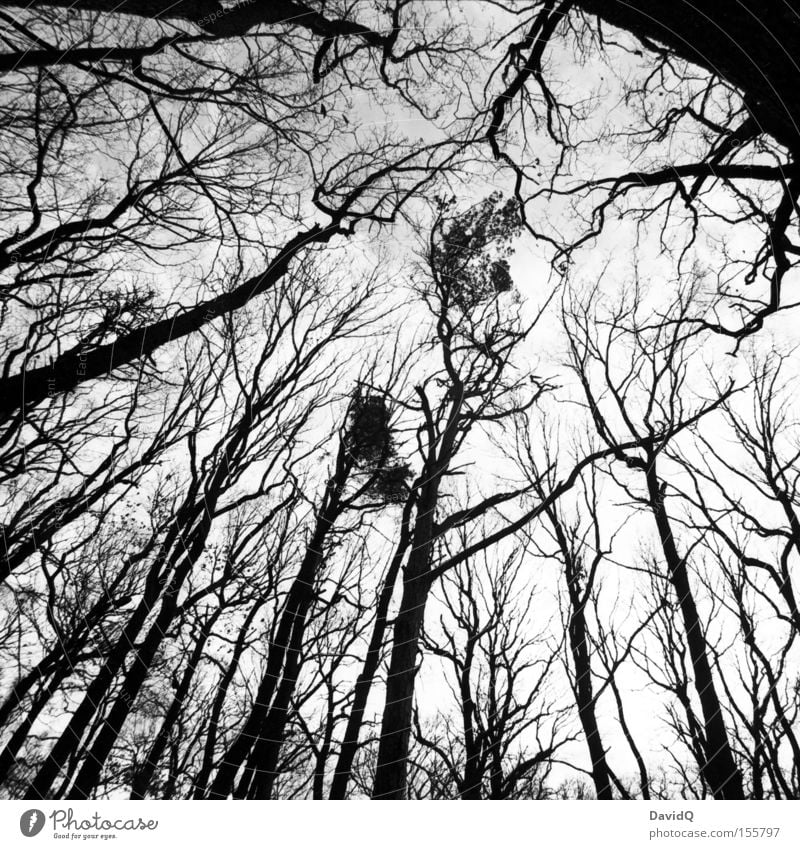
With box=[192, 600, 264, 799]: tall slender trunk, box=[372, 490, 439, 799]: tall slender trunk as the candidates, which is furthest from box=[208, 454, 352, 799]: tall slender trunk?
box=[372, 490, 439, 799]: tall slender trunk

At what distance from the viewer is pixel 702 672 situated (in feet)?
20.4

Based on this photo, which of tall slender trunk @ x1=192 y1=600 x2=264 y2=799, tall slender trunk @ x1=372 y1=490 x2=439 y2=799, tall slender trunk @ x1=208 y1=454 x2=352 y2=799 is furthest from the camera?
tall slender trunk @ x1=192 y1=600 x2=264 y2=799

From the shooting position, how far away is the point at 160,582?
5977 mm

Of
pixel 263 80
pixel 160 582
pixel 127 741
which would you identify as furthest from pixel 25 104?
pixel 127 741

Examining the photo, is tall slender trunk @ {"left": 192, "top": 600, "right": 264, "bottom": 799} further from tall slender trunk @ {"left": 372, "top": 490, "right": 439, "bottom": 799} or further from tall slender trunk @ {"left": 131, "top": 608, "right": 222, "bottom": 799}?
tall slender trunk @ {"left": 372, "top": 490, "right": 439, "bottom": 799}

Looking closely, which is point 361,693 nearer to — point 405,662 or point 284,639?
point 405,662

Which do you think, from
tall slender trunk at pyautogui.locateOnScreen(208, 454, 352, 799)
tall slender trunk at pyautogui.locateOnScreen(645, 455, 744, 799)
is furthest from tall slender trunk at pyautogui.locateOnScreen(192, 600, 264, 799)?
tall slender trunk at pyautogui.locateOnScreen(645, 455, 744, 799)

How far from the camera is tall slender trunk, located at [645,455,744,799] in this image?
582cm

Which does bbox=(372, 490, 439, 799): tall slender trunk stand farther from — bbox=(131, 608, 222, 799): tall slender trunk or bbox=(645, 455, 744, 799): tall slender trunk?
bbox=(645, 455, 744, 799): tall slender trunk

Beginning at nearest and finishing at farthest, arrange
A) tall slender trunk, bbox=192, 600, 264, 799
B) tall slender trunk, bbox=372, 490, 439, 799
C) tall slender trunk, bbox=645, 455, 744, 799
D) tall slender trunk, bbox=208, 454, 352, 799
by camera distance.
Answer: tall slender trunk, bbox=372, 490, 439, 799
tall slender trunk, bbox=208, 454, 352, 799
tall slender trunk, bbox=192, 600, 264, 799
tall slender trunk, bbox=645, 455, 744, 799


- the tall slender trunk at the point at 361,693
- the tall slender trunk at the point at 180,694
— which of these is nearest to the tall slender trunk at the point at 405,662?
the tall slender trunk at the point at 361,693

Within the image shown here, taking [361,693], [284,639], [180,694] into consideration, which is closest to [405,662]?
[361,693]

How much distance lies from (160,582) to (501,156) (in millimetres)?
7594

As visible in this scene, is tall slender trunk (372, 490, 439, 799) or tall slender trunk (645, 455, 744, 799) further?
tall slender trunk (645, 455, 744, 799)
